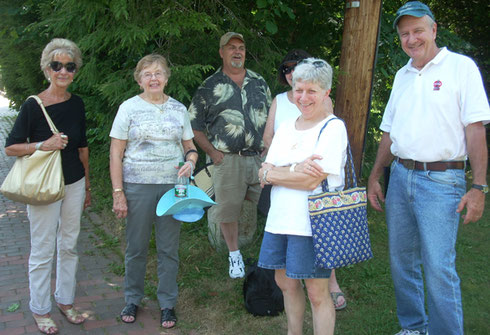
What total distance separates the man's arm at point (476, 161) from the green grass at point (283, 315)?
4.23 feet

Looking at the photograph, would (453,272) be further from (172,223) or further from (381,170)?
(172,223)

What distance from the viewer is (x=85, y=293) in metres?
4.09

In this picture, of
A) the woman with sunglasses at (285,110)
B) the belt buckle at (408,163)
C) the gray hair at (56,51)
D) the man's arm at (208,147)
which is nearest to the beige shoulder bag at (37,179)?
the gray hair at (56,51)

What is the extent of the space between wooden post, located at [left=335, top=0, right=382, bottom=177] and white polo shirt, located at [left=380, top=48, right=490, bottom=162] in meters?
1.67

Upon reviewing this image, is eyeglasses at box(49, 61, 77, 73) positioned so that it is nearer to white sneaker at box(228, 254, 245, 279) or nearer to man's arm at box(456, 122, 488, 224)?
white sneaker at box(228, 254, 245, 279)

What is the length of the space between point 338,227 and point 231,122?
1.79m

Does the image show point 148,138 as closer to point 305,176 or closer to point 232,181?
point 232,181

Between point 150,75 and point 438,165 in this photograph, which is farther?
point 150,75

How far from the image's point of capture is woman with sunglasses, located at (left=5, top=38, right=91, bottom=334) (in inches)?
122

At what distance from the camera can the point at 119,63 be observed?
17.2 ft

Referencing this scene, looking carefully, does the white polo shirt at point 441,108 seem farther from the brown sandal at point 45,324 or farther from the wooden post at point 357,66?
the brown sandal at point 45,324

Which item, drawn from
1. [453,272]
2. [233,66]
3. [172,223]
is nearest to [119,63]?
[233,66]

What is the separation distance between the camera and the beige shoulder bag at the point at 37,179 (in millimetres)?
3039

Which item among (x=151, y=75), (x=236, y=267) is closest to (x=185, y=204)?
(x=151, y=75)
